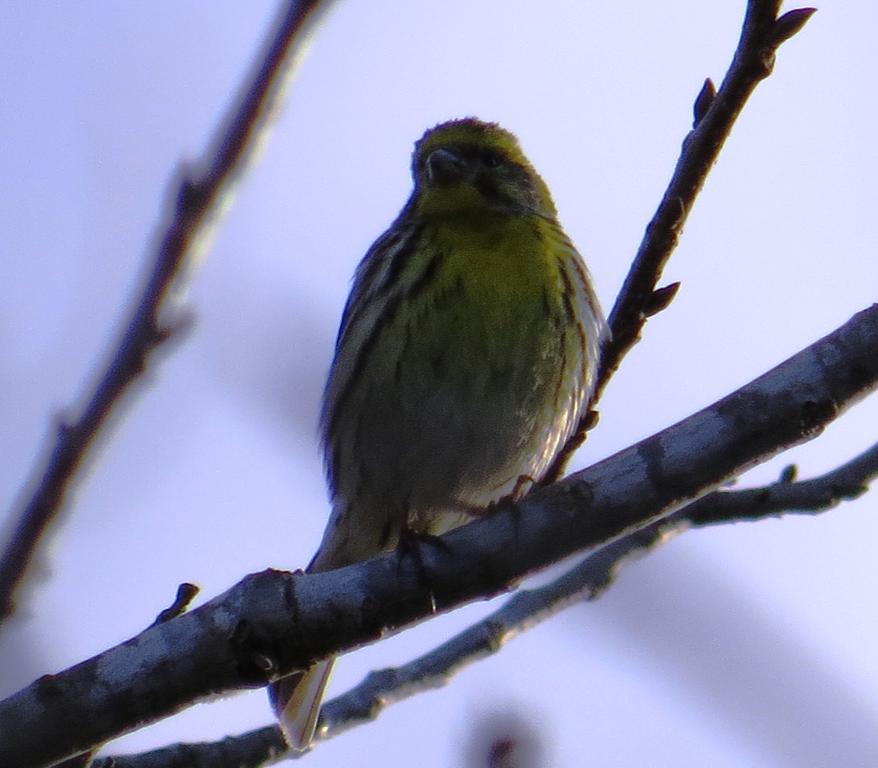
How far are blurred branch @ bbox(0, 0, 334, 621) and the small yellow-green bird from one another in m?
2.85

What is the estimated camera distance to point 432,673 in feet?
14.5

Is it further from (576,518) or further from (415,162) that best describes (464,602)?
(415,162)

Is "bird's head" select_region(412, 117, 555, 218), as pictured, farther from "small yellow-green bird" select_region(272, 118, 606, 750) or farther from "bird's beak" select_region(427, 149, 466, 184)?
"small yellow-green bird" select_region(272, 118, 606, 750)

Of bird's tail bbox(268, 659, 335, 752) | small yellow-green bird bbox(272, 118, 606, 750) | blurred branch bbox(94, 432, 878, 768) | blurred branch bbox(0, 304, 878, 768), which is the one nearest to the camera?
blurred branch bbox(0, 304, 878, 768)

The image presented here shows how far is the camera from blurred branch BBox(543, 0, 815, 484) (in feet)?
9.89

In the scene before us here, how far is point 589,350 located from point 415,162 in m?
1.90

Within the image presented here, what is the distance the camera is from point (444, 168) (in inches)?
234

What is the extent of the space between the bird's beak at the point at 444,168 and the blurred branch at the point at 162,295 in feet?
13.3

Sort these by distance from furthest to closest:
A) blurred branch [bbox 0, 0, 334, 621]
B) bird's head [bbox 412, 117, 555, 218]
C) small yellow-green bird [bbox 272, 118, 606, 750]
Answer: bird's head [bbox 412, 117, 555, 218], small yellow-green bird [bbox 272, 118, 606, 750], blurred branch [bbox 0, 0, 334, 621]

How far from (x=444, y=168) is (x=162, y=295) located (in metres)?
4.24

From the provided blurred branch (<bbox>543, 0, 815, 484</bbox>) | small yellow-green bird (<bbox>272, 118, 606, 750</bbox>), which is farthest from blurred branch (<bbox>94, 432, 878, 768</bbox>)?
blurred branch (<bbox>543, 0, 815, 484</bbox>)

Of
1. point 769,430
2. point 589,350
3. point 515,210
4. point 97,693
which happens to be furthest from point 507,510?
point 515,210

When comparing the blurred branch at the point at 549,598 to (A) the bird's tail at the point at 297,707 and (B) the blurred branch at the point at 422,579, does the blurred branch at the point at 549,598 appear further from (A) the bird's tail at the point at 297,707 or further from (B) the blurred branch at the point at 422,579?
(B) the blurred branch at the point at 422,579

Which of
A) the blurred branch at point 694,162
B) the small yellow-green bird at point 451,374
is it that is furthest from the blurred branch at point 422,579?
the small yellow-green bird at point 451,374
